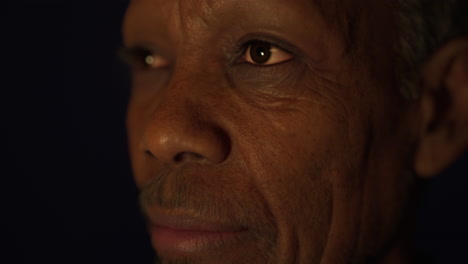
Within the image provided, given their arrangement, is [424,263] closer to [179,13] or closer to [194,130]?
[194,130]

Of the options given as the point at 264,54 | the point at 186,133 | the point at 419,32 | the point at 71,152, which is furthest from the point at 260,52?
the point at 71,152

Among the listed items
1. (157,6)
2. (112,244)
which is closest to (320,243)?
(157,6)

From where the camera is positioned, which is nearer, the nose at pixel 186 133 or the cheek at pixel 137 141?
the nose at pixel 186 133

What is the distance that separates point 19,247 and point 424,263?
1.69 meters

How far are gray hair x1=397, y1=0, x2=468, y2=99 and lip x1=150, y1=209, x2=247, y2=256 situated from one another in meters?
0.48

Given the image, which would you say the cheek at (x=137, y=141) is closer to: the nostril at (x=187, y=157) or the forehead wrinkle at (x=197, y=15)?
the nostril at (x=187, y=157)

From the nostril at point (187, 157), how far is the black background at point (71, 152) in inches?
52.1

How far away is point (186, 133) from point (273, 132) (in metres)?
0.17

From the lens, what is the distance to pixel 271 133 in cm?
101

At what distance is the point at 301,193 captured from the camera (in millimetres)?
1017

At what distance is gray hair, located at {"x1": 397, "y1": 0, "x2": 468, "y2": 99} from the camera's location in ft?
3.50

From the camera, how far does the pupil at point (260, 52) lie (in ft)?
3.41

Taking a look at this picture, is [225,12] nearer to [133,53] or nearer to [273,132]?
[273,132]

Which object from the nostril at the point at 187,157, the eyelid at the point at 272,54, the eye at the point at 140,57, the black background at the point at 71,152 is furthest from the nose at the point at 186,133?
the black background at the point at 71,152
